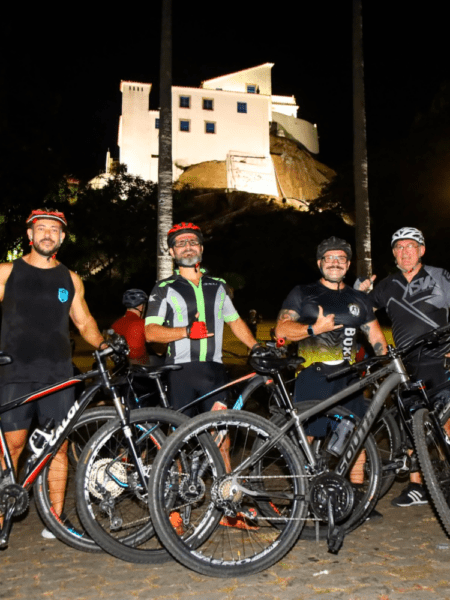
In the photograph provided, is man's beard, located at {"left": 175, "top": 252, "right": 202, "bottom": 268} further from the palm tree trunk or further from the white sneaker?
the palm tree trunk

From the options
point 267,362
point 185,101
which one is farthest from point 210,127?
point 267,362

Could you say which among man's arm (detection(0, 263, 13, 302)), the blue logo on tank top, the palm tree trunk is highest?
the palm tree trunk

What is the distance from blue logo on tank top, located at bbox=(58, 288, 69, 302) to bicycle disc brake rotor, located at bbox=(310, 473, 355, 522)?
7.39 feet

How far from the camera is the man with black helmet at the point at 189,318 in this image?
4660 millimetres

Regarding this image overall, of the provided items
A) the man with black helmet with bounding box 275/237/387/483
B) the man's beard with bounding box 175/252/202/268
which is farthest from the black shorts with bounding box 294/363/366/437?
the man's beard with bounding box 175/252/202/268

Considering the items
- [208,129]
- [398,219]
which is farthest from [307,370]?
[208,129]

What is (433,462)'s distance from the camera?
168 inches

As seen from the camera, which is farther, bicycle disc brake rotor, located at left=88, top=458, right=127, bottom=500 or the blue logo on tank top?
the blue logo on tank top

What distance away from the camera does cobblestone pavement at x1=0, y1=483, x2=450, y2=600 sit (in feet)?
11.8

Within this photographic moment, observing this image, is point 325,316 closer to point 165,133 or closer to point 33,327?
point 33,327

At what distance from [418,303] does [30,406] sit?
11.3 ft

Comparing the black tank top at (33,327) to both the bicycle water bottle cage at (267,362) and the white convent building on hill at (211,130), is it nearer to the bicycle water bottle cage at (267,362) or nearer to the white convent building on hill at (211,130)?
the bicycle water bottle cage at (267,362)

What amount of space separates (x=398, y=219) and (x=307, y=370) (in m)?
41.8

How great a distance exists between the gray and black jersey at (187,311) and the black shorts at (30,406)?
858 mm
